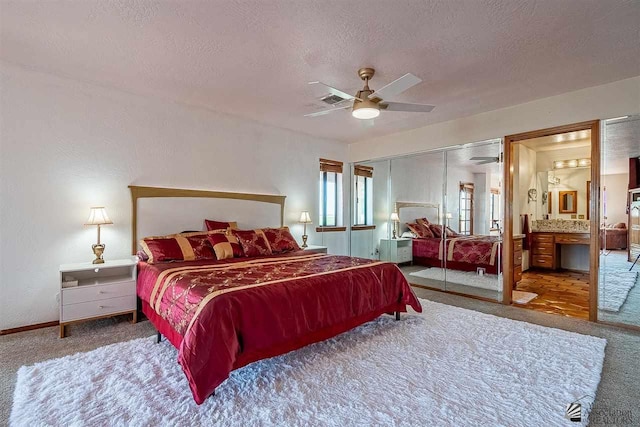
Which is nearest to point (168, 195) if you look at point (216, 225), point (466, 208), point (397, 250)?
point (216, 225)

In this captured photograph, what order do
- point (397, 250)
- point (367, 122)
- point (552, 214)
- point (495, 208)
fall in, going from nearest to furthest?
point (367, 122)
point (495, 208)
point (397, 250)
point (552, 214)

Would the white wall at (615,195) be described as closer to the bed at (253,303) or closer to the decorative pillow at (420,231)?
the decorative pillow at (420,231)

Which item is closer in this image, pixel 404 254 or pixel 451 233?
pixel 451 233

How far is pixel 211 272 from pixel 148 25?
2023 mm

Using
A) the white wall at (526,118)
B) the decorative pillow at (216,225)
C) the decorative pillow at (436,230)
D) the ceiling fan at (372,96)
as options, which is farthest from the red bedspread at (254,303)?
the white wall at (526,118)

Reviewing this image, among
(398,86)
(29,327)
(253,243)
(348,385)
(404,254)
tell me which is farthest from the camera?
(404,254)

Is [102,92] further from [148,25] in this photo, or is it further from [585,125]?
[585,125]

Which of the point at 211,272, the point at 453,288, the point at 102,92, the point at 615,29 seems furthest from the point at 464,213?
the point at 102,92

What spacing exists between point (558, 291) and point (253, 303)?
475 centimetres

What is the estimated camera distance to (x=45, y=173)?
3186 mm

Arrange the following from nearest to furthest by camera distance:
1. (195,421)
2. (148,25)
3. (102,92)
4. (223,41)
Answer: (195,421) < (148,25) < (223,41) < (102,92)

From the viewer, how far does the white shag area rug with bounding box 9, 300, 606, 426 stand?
5.83ft

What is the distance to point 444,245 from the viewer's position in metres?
4.89

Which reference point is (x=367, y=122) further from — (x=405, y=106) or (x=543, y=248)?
(x=543, y=248)
